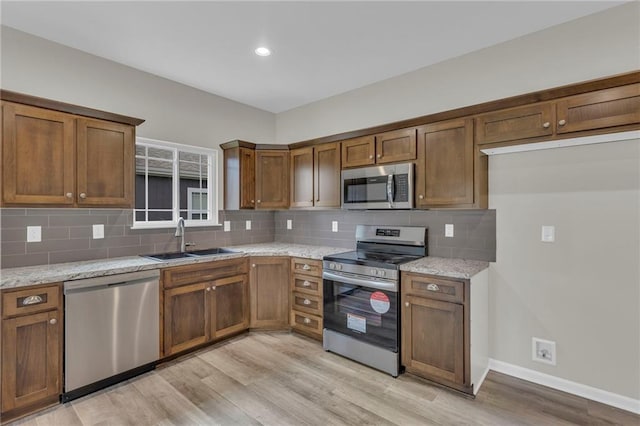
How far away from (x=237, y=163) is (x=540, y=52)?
315cm

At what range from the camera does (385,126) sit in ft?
10.1

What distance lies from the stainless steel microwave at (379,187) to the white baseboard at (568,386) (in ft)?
5.26

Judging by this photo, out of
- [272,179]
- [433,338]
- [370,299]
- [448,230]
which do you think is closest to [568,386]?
[433,338]

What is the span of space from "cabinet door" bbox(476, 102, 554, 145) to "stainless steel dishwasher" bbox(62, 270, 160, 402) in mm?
3019

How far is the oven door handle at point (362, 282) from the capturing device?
266 centimetres

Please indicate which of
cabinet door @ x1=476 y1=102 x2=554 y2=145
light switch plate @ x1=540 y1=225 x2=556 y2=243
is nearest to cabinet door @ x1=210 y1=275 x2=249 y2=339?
cabinet door @ x1=476 y1=102 x2=554 y2=145

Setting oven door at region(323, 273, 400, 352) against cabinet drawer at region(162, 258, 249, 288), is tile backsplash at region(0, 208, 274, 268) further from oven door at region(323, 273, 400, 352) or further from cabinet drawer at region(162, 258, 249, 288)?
oven door at region(323, 273, 400, 352)

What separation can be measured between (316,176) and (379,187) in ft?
2.97

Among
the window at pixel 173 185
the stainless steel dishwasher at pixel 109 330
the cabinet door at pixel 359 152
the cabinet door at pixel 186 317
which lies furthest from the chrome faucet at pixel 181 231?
the cabinet door at pixel 359 152

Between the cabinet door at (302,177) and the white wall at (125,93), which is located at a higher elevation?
the white wall at (125,93)

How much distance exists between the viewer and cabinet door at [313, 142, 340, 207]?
11.6 feet

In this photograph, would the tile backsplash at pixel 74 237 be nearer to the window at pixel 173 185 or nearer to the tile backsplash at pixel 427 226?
the window at pixel 173 185

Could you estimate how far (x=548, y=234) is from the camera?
2.53 m

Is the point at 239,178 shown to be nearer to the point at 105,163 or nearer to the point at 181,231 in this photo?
the point at 181,231
